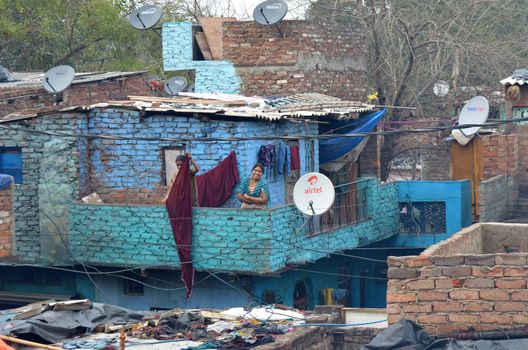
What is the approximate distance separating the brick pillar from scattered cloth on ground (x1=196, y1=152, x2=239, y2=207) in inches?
164

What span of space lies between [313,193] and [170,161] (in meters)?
→ 2.72

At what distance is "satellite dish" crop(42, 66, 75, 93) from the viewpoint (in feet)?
67.6

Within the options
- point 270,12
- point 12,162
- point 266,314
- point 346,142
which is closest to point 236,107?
point 346,142

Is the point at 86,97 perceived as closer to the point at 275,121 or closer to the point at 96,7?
the point at 275,121

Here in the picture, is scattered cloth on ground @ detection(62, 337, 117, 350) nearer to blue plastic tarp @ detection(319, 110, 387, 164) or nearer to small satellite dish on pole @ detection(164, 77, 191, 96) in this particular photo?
blue plastic tarp @ detection(319, 110, 387, 164)

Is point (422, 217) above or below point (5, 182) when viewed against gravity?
below

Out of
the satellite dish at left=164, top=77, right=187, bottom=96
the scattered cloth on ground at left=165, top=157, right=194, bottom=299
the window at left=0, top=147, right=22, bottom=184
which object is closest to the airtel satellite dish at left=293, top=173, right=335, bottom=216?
the scattered cloth on ground at left=165, top=157, right=194, bottom=299

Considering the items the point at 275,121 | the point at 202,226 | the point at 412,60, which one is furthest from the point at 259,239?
the point at 412,60

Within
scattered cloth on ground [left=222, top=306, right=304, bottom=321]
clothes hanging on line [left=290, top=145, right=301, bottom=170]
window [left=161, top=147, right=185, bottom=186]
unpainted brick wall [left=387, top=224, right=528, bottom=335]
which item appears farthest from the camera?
clothes hanging on line [left=290, top=145, right=301, bottom=170]

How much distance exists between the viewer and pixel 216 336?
12.3 metres

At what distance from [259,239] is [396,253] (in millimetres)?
5673

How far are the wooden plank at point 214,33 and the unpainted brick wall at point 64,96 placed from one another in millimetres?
1962

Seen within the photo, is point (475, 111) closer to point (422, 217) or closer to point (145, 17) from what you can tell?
point (422, 217)

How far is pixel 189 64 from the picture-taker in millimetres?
22938
